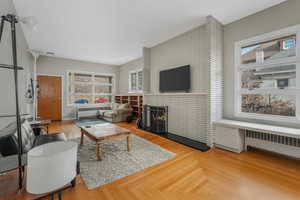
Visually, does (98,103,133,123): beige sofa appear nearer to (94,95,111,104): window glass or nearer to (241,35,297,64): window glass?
(94,95,111,104): window glass

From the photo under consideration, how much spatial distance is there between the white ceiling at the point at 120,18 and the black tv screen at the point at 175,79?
1.03 metres

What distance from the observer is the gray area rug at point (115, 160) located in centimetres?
191

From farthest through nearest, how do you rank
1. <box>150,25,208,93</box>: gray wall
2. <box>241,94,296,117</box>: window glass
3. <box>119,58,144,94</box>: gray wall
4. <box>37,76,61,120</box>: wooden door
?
<box>119,58,144,94</box>: gray wall, <box>37,76,61,120</box>: wooden door, <box>150,25,208,93</box>: gray wall, <box>241,94,296,117</box>: window glass

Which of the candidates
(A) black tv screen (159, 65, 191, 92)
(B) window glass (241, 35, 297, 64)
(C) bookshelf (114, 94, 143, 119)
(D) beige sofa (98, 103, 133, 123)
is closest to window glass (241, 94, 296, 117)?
(B) window glass (241, 35, 297, 64)

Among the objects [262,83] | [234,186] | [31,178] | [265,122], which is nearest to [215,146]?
[265,122]

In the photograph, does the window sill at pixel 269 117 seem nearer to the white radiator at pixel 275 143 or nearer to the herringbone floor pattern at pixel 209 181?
the white radiator at pixel 275 143

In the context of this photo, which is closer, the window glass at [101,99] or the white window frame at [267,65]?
the white window frame at [267,65]

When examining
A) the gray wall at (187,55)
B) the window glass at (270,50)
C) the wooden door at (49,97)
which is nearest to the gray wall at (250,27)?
the window glass at (270,50)

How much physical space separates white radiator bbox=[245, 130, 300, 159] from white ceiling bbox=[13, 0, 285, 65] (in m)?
2.44

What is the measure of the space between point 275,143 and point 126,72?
6253mm

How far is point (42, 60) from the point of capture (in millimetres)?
5684

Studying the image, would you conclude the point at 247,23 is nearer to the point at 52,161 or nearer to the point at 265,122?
the point at 265,122

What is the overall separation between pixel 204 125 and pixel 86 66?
20.0 ft

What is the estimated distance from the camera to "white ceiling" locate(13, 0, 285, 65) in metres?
2.52
